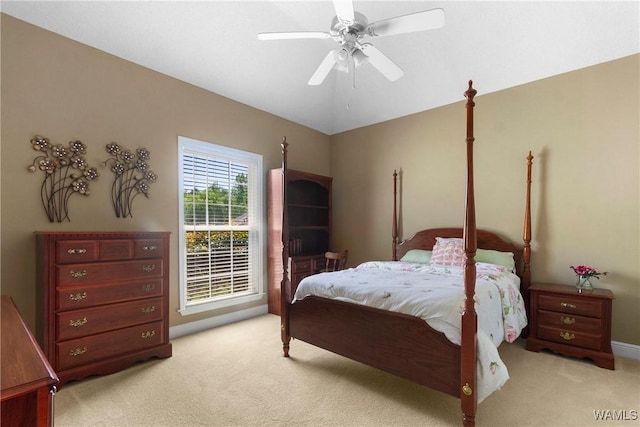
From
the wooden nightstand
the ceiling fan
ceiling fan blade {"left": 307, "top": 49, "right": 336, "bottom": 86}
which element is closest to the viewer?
the ceiling fan

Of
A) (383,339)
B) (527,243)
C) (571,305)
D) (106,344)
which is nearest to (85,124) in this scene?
(106,344)

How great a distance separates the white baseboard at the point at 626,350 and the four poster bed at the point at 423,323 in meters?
0.77

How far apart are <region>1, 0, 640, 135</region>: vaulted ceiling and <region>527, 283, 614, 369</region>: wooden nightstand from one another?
7.29ft

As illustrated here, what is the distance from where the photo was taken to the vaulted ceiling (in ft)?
8.73

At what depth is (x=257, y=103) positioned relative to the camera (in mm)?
4043

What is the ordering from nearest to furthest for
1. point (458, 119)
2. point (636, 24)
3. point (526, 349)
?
1. point (636, 24)
2. point (526, 349)
3. point (458, 119)

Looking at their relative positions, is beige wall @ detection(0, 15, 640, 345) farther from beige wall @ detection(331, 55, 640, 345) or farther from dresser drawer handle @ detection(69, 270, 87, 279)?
dresser drawer handle @ detection(69, 270, 87, 279)

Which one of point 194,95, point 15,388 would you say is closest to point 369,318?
point 15,388

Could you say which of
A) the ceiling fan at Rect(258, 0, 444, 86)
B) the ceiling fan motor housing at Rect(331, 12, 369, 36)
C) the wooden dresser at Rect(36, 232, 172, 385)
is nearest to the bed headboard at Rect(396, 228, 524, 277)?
the ceiling fan at Rect(258, 0, 444, 86)

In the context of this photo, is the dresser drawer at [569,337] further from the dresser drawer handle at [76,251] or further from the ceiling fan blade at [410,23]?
the dresser drawer handle at [76,251]

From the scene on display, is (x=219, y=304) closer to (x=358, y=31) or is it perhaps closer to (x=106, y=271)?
(x=106, y=271)

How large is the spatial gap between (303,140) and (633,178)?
3.75 meters

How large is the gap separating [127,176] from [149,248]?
78cm

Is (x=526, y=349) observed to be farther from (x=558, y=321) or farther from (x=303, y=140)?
(x=303, y=140)
